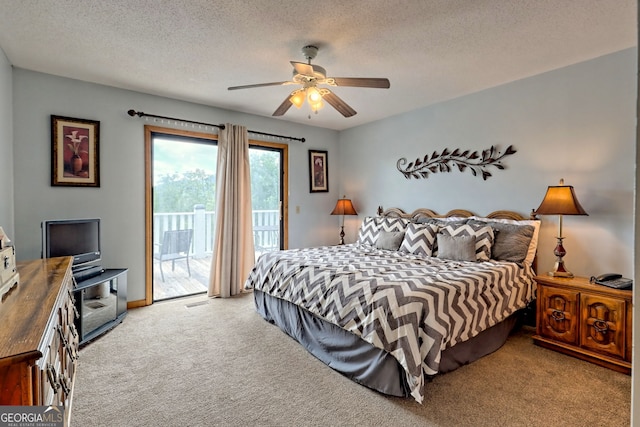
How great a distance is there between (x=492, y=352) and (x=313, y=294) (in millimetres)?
1591

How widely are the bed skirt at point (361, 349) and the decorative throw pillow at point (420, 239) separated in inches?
39.3

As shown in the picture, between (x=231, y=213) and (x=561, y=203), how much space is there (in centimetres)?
366

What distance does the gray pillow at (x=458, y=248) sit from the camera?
120 inches

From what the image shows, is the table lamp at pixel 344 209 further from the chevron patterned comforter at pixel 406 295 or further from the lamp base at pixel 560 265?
the lamp base at pixel 560 265

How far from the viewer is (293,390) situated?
208 cm

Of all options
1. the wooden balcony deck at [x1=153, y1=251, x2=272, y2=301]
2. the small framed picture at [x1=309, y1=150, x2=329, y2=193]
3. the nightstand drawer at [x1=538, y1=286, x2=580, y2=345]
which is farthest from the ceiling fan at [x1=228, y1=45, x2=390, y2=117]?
the wooden balcony deck at [x1=153, y1=251, x2=272, y2=301]

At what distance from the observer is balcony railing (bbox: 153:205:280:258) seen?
197 inches

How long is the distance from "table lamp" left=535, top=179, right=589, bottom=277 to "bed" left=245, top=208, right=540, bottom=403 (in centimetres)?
25

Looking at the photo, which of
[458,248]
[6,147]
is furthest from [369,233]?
[6,147]

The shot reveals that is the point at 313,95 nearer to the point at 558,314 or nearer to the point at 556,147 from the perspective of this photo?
the point at 556,147

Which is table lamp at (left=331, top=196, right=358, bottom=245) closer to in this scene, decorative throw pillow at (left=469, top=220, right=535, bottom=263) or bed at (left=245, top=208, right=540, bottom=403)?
bed at (left=245, top=208, right=540, bottom=403)

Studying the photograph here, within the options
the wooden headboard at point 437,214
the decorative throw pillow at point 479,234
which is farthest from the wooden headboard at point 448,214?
the decorative throw pillow at point 479,234

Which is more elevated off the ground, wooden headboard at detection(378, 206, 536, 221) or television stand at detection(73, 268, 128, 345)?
wooden headboard at detection(378, 206, 536, 221)

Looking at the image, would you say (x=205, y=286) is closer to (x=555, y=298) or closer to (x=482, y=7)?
(x=555, y=298)
